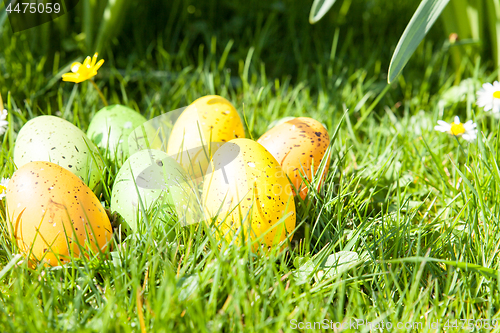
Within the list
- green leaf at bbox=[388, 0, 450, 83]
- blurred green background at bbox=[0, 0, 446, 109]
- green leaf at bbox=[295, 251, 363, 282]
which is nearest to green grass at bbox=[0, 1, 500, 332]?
green leaf at bbox=[295, 251, 363, 282]

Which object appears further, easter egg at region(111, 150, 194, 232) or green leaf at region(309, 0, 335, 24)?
green leaf at region(309, 0, 335, 24)

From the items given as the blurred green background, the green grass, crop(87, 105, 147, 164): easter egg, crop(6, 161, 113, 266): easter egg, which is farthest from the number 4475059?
crop(6, 161, 113, 266): easter egg

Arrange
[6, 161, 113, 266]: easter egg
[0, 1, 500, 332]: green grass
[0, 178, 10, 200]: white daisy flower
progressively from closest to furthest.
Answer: [0, 1, 500, 332]: green grass < [6, 161, 113, 266]: easter egg < [0, 178, 10, 200]: white daisy flower

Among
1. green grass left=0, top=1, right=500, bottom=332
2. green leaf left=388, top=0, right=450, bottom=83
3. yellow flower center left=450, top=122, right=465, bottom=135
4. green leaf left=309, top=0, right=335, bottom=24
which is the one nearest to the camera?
green grass left=0, top=1, right=500, bottom=332

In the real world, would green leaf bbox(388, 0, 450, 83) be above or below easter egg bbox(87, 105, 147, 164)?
above

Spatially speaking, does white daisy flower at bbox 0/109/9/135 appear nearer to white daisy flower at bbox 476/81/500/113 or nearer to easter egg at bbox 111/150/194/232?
easter egg at bbox 111/150/194/232

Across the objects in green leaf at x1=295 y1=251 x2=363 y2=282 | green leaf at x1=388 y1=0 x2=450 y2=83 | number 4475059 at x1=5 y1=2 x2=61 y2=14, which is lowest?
green leaf at x1=295 y1=251 x2=363 y2=282
